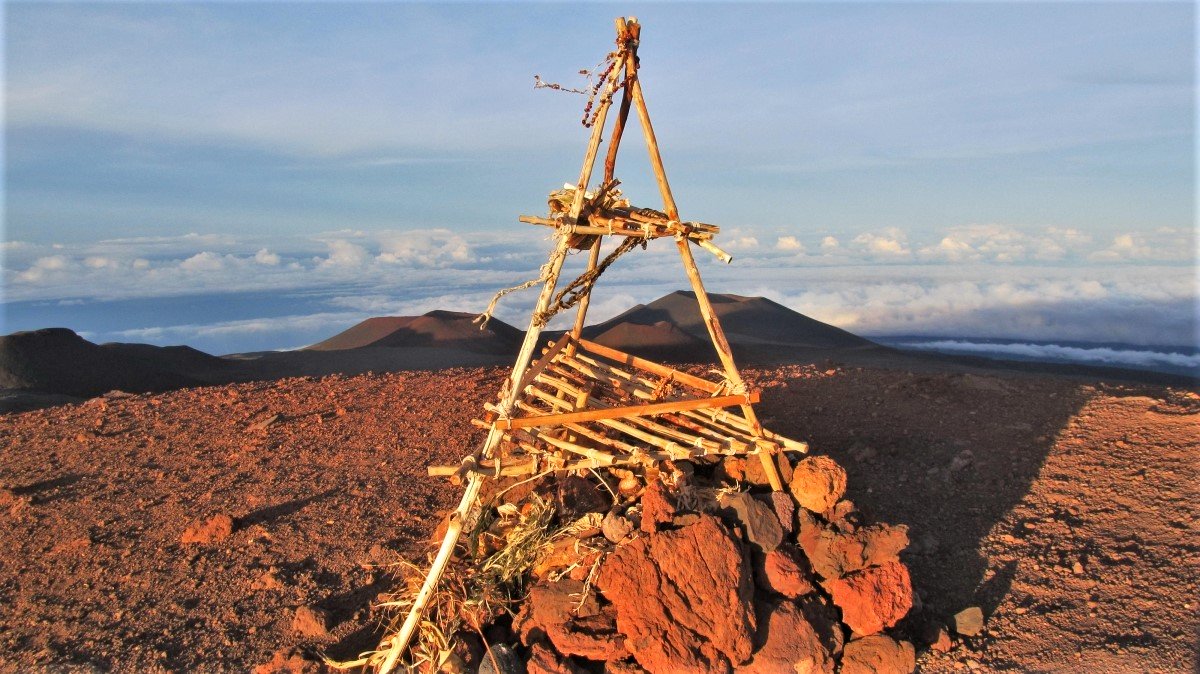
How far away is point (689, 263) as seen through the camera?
4.64 m

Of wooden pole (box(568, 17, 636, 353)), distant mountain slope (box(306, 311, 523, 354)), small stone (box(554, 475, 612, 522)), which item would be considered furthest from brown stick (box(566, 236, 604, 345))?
distant mountain slope (box(306, 311, 523, 354))

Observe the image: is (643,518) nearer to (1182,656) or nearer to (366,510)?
(366,510)

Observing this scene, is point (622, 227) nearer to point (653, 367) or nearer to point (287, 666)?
point (653, 367)

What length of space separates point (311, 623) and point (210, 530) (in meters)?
1.35

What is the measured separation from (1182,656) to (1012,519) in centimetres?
141

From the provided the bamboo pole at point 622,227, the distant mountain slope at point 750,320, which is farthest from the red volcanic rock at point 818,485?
the distant mountain slope at point 750,320

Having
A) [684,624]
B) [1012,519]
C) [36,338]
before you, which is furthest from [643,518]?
[36,338]

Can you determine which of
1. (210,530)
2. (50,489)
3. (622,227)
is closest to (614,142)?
(622,227)

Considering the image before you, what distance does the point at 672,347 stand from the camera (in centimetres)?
1129

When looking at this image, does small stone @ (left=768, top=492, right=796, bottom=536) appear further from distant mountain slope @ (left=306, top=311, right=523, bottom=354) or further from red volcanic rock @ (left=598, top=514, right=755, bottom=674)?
distant mountain slope @ (left=306, top=311, right=523, bottom=354)

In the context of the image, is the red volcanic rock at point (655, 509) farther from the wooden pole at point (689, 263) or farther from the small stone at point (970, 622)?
the small stone at point (970, 622)

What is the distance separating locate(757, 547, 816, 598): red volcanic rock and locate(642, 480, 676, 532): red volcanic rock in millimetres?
565

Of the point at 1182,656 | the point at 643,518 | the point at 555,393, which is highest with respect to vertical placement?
the point at 555,393

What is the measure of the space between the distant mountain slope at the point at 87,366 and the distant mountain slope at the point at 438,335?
2.17 metres
